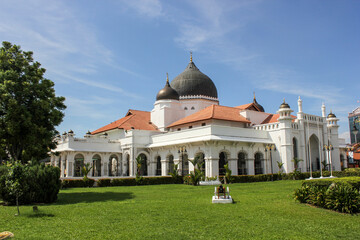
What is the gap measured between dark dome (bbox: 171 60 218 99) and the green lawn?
2677cm

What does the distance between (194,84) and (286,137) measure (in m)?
13.2

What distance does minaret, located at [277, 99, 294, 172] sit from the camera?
98.6ft

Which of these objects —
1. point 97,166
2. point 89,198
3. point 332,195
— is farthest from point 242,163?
point 332,195

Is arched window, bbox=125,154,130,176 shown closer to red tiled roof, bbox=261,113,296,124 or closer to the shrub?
red tiled roof, bbox=261,113,296,124

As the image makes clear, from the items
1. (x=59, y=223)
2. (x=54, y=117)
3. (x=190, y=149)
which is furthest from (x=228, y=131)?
(x=59, y=223)

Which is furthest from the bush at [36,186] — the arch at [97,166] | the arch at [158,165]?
the arch at [97,166]

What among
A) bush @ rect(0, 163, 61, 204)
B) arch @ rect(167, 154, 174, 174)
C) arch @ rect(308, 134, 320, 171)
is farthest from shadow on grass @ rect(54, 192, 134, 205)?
arch @ rect(308, 134, 320, 171)

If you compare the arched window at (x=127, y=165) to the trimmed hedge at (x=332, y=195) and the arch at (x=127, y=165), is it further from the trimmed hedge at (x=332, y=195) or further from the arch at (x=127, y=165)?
the trimmed hedge at (x=332, y=195)

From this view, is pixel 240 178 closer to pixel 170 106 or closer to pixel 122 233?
pixel 170 106

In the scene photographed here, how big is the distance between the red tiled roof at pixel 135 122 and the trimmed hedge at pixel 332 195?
2445cm

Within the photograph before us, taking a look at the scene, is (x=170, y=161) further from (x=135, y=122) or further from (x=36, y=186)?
(x=36, y=186)

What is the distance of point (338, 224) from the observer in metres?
9.05

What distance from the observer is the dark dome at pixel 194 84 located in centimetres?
A: 3856

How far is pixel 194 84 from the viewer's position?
3872 cm
